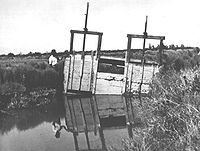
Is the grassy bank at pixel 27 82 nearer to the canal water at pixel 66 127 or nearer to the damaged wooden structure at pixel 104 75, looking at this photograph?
the damaged wooden structure at pixel 104 75

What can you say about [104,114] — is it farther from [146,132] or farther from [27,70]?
[146,132]

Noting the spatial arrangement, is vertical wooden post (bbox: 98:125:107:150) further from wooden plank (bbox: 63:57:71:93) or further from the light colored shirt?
the light colored shirt

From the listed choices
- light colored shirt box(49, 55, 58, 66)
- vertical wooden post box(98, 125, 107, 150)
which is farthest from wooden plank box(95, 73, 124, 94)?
vertical wooden post box(98, 125, 107, 150)

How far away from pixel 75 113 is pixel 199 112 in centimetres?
1291

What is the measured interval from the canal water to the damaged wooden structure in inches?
139

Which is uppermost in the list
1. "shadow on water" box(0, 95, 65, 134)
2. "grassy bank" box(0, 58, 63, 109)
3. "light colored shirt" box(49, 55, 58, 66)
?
"light colored shirt" box(49, 55, 58, 66)

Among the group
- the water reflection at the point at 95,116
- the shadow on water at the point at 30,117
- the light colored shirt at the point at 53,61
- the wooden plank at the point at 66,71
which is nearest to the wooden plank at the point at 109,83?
the water reflection at the point at 95,116

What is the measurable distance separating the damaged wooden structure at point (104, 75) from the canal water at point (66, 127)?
3541 millimetres

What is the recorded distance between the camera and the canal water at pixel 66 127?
12438 millimetres

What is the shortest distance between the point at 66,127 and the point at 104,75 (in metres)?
10.8

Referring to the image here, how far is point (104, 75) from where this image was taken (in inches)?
1019

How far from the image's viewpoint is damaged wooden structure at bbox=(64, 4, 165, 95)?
1011 inches

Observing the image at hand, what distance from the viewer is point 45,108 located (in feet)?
65.3

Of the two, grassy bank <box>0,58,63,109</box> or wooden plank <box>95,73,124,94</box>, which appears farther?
wooden plank <box>95,73,124,94</box>
